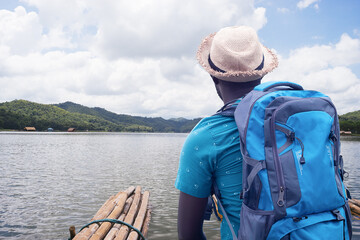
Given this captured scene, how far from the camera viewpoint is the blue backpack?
1.80 metres

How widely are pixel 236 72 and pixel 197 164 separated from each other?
0.79 meters

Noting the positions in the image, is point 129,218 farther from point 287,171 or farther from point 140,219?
point 287,171

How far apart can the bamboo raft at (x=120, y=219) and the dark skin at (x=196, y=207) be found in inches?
128

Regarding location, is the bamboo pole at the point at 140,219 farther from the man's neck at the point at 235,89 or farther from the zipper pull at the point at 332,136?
the zipper pull at the point at 332,136

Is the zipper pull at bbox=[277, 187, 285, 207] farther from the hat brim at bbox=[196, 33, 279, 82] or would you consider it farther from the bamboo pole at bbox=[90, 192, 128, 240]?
the bamboo pole at bbox=[90, 192, 128, 240]

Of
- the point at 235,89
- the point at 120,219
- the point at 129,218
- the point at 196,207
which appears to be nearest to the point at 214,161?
the point at 196,207

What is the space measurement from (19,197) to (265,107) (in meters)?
15.4

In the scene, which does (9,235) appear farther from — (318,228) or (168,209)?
(318,228)

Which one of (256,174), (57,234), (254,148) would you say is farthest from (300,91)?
(57,234)

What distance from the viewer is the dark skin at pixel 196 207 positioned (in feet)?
6.79

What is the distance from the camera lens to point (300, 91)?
2078 mm

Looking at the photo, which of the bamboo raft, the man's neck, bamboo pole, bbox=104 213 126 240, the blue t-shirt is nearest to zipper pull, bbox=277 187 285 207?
the blue t-shirt

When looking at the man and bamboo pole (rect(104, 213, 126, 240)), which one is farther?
bamboo pole (rect(104, 213, 126, 240))

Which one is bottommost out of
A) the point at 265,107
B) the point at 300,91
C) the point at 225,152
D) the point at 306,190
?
the point at 306,190
